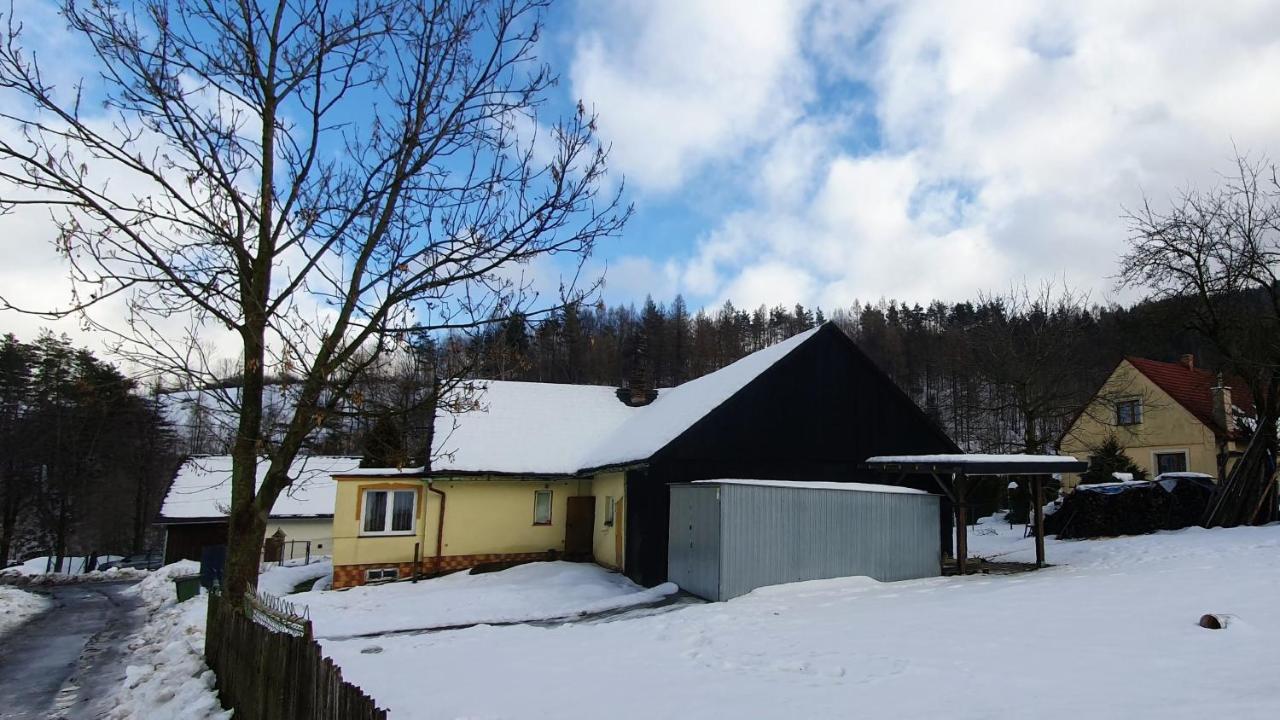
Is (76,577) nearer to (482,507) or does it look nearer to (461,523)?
(461,523)

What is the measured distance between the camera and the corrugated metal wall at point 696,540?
14.4 m

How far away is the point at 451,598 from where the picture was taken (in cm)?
1638

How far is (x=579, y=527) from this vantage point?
71.3 ft

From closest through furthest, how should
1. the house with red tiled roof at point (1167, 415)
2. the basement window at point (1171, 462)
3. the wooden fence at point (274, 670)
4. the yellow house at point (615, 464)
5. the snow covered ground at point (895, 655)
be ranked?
the wooden fence at point (274, 670) → the snow covered ground at point (895, 655) → the yellow house at point (615, 464) → the house with red tiled roof at point (1167, 415) → the basement window at point (1171, 462)

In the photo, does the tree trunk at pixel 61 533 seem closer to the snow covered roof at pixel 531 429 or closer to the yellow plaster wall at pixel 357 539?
the yellow plaster wall at pixel 357 539

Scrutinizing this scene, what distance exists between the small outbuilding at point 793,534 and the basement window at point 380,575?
8.40 m

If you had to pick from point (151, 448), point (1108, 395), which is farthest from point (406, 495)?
point (151, 448)

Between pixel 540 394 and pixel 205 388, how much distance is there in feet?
59.1

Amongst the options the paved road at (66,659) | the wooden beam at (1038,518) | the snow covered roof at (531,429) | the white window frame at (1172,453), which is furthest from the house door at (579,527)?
the white window frame at (1172,453)

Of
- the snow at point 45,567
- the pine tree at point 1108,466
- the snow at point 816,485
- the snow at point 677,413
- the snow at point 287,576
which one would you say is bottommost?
the snow at point 45,567

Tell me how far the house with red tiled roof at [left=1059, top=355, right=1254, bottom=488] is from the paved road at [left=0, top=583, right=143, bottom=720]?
33876 millimetres

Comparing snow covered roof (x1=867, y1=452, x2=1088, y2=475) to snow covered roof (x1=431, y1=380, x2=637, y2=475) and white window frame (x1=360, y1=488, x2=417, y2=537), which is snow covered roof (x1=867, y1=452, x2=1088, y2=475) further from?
white window frame (x1=360, y1=488, x2=417, y2=537)

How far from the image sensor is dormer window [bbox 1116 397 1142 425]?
33.8m

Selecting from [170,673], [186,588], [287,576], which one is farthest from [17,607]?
[170,673]
